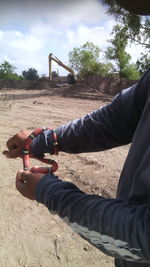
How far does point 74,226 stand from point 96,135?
0.56 m

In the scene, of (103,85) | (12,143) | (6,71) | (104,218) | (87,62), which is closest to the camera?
(104,218)

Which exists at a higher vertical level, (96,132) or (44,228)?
(96,132)

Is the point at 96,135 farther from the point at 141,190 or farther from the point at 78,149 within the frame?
the point at 141,190

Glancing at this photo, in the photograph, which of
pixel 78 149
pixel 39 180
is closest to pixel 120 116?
pixel 78 149

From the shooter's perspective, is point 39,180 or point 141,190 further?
point 39,180

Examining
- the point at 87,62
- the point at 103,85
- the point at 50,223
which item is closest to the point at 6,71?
the point at 87,62

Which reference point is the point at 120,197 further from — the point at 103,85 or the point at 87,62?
the point at 87,62

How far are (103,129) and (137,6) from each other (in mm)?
585

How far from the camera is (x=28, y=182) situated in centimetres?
118

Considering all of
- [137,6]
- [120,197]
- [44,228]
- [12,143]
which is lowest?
[44,228]

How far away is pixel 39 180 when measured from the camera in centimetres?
113

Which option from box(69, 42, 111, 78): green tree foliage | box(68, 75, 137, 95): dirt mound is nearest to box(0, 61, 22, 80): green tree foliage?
box(69, 42, 111, 78): green tree foliage

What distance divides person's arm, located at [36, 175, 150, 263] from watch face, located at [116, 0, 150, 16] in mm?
598

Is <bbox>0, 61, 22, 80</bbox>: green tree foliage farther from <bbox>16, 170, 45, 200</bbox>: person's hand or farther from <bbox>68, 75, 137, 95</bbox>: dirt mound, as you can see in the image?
<bbox>16, 170, 45, 200</bbox>: person's hand
